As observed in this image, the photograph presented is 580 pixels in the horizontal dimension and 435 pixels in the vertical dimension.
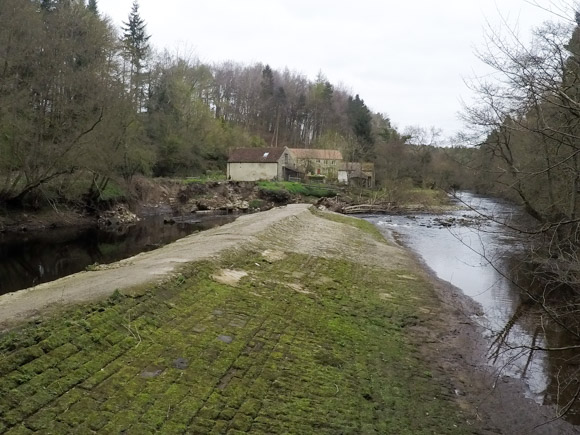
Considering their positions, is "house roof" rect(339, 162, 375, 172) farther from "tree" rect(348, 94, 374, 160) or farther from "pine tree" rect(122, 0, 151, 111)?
"pine tree" rect(122, 0, 151, 111)

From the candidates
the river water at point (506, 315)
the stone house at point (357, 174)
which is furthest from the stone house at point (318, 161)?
the river water at point (506, 315)

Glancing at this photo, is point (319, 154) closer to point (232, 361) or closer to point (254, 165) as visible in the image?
point (254, 165)

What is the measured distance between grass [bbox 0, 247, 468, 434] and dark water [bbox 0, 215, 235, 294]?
9630mm

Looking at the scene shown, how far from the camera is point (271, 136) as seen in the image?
337ft

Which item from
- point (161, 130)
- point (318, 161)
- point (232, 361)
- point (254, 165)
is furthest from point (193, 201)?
point (232, 361)

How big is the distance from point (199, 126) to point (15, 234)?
39.1m

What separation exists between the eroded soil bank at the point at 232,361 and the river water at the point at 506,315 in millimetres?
698

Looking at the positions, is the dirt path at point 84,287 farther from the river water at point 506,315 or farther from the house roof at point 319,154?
the house roof at point 319,154

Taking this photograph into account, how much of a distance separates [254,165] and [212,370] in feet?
211

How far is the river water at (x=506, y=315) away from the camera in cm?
812

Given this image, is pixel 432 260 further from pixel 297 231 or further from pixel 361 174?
pixel 361 174

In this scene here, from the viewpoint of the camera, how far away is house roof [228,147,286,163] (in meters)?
70.0

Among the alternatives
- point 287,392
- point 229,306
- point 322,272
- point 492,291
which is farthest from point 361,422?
point 492,291

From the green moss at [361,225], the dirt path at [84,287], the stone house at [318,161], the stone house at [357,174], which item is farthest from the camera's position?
the stone house at [318,161]
